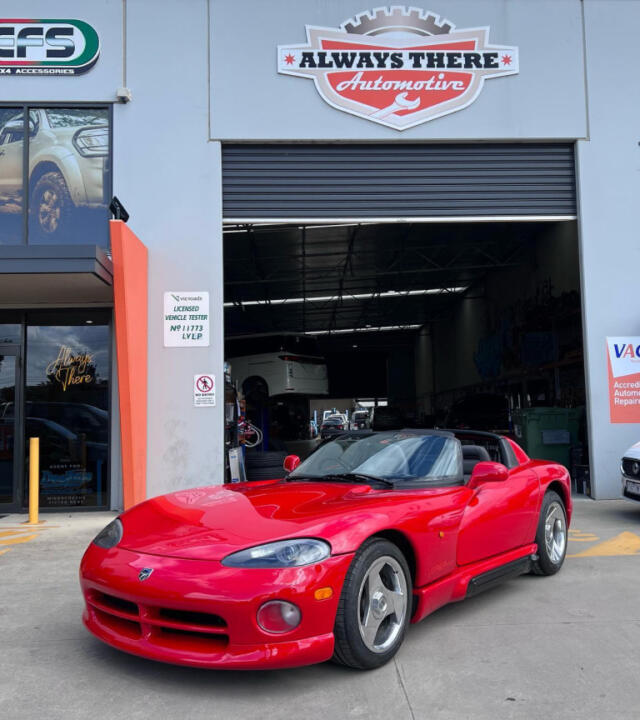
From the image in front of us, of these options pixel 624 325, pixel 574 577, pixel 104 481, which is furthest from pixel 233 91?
pixel 574 577

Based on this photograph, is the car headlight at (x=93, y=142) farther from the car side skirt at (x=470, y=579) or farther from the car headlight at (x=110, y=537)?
the car side skirt at (x=470, y=579)

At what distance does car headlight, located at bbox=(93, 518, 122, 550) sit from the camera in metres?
3.56

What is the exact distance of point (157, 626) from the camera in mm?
3070

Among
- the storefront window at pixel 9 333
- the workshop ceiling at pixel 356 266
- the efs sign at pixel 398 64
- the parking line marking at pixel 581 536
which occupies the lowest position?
the parking line marking at pixel 581 536

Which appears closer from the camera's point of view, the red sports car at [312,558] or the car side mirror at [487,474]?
the red sports car at [312,558]

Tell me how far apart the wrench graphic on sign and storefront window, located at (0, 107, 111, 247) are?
161 inches

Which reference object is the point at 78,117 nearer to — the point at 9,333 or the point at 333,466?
the point at 9,333

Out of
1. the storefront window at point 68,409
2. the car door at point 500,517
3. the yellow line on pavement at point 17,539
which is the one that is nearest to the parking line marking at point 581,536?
the car door at point 500,517

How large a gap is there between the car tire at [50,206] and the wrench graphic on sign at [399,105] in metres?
4.79

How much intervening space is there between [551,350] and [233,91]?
1344 cm

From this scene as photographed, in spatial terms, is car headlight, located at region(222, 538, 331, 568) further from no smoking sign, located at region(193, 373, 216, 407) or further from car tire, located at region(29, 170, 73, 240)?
car tire, located at region(29, 170, 73, 240)

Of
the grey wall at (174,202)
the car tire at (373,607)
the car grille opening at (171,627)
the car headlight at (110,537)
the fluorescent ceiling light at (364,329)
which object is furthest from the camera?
the fluorescent ceiling light at (364,329)

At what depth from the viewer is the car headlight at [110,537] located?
3557mm

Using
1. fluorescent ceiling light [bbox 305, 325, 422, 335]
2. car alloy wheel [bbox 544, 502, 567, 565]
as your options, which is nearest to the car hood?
car alloy wheel [bbox 544, 502, 567, 565]
